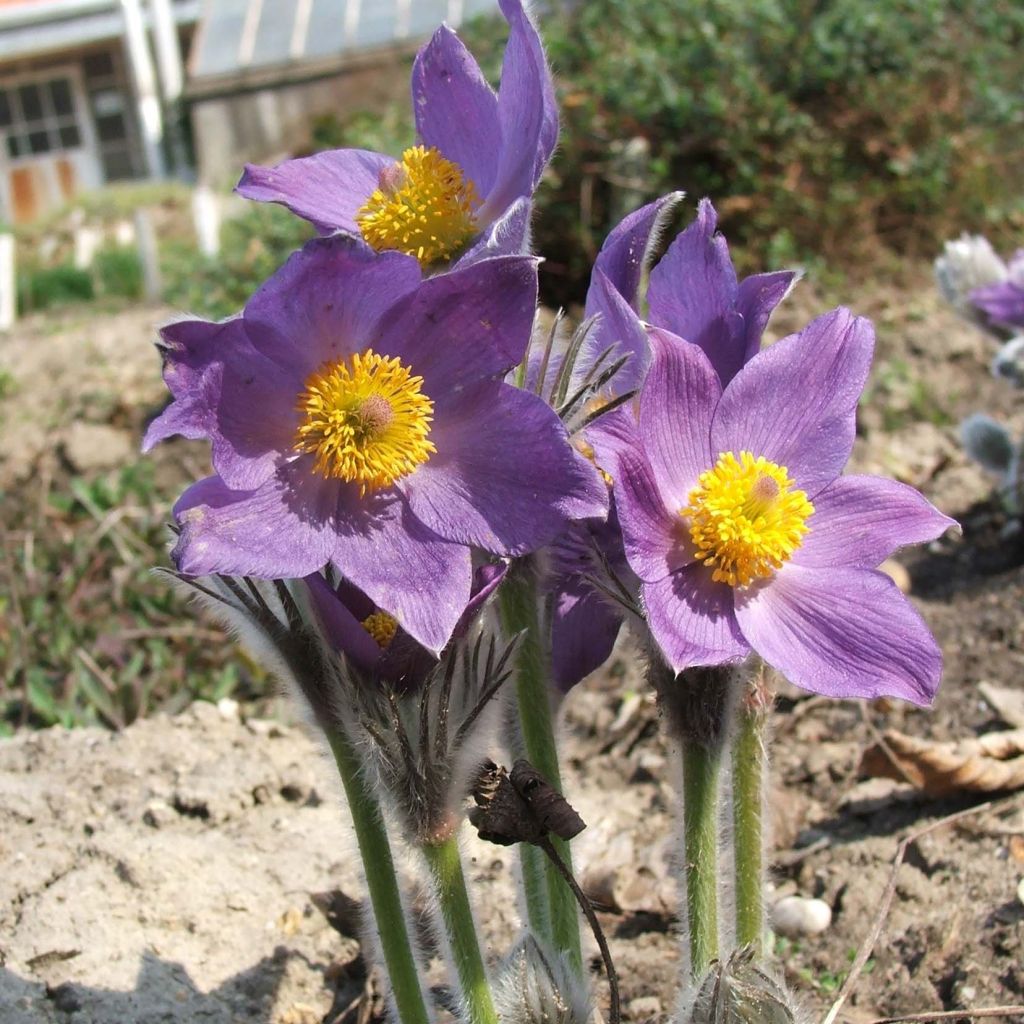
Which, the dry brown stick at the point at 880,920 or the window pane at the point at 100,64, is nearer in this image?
the dry brown stick at the point at 880,920

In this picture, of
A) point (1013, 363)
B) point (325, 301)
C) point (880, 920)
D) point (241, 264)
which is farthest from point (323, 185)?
point (241, 264)

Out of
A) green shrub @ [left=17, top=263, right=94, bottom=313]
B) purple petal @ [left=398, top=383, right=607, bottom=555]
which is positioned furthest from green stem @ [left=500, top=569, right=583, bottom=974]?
green shrub @ [left=17, top=263, right=94, bottom=313]

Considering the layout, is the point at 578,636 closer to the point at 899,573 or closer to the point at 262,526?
the point at 262,526

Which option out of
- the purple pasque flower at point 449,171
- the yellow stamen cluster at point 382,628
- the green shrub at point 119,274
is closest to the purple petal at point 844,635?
the yellow stamen cluster at point 382,628

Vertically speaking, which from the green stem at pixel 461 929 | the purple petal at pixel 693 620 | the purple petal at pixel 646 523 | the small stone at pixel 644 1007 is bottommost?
the small stone at pixel 644 1007

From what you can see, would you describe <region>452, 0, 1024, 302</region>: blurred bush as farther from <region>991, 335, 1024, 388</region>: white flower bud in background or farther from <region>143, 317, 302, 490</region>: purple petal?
<region>143, 317, 302, 490</region>: purple petal

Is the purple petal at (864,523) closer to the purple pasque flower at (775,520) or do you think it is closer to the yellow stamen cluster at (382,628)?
the purple pasque flower at (775,520)
